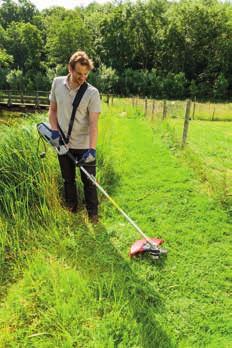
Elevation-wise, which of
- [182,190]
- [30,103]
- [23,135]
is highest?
[23,135]

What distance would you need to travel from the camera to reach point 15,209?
3543 mm

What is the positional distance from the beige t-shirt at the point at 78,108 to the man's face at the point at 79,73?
108mm

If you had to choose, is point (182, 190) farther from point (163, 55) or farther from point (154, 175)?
point (163, 55)

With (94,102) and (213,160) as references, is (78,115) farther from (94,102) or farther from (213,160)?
(213,160)

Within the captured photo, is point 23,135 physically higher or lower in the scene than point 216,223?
higher

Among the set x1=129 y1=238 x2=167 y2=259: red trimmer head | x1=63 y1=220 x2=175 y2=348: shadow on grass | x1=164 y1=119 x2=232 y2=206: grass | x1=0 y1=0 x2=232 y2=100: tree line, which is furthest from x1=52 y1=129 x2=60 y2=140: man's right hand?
x1=0 y1=0 x2=232 y2=100: tree line

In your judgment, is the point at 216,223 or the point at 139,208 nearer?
the point at 216,223

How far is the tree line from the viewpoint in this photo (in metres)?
37.2

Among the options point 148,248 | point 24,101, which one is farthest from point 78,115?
point 24,101

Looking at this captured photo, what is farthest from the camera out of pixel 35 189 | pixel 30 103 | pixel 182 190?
pixel 30 103

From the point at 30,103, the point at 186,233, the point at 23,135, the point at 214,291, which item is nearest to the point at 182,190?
the point at 186,233

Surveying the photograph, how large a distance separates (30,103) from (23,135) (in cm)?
2161

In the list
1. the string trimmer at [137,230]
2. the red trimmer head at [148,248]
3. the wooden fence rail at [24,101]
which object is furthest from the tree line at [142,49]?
the red trimmer head at [148,248]

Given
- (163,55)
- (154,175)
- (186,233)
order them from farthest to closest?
(163,55) < (154,175) < (186,233)
